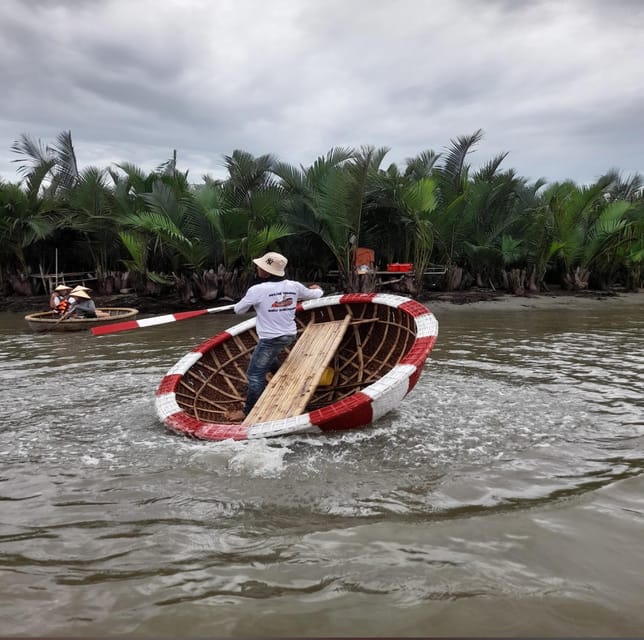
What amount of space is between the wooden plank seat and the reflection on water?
1.78ft

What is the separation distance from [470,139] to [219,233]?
7696mm

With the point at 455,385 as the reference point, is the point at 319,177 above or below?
above

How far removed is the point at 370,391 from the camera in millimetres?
4434

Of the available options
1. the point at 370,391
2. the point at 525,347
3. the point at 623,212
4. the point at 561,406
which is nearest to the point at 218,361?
the point at 370,391

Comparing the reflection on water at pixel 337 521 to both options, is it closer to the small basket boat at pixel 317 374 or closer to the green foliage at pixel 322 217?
the small basket boat at pixel 317 374

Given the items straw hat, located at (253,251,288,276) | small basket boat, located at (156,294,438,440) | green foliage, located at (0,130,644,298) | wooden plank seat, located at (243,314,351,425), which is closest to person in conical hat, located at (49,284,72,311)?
green foliage, located at (0,130,644,298)

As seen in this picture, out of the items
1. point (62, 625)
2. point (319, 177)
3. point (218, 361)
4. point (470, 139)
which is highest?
point (470, 139)

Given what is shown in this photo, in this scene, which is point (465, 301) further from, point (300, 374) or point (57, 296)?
point (300, 374)

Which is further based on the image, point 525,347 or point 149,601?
point 525,347

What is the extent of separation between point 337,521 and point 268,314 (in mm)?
2648

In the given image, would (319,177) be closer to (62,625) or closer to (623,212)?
(623,212)

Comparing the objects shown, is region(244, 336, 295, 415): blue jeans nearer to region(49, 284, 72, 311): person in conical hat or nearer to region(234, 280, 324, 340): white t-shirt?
region(234, 280, 324, 340): white t-shirt

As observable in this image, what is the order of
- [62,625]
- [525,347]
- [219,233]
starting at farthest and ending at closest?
[219,233] < [525,347] < [62,625]

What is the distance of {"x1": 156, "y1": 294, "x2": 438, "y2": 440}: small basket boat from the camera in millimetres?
4359
